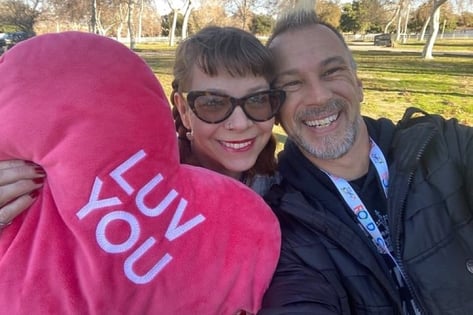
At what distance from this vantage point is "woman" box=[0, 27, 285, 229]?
1963 millimetres

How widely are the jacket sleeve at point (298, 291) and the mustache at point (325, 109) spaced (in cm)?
74

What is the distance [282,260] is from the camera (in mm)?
1821

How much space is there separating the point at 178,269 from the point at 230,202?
27 centimetres

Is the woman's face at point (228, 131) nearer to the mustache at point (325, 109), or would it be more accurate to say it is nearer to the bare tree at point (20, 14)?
the mustache at point (325, 109)

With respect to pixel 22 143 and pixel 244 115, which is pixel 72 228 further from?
pixel 244 115

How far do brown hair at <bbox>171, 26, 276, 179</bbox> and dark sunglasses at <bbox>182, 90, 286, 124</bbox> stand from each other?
11 centimetres

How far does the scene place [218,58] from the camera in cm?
198

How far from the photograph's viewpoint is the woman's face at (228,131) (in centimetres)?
196

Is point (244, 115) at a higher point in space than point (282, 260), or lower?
higher

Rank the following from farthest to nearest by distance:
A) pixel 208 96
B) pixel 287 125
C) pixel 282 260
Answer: pixel 287 125 < pixel 208 96 < pixel 282 260

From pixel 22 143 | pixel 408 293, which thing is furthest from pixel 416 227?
pixel 22 143

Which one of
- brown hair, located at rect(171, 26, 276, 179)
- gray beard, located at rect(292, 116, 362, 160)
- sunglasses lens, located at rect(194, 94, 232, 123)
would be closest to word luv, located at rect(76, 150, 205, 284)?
sunglasses lens, located at rect(194, 94, 232, 123)

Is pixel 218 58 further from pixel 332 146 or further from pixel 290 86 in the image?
pixel 332 146

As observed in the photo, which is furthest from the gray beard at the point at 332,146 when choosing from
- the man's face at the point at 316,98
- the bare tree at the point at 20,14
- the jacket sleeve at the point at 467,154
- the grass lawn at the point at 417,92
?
the bare tree at the point at 20,14
